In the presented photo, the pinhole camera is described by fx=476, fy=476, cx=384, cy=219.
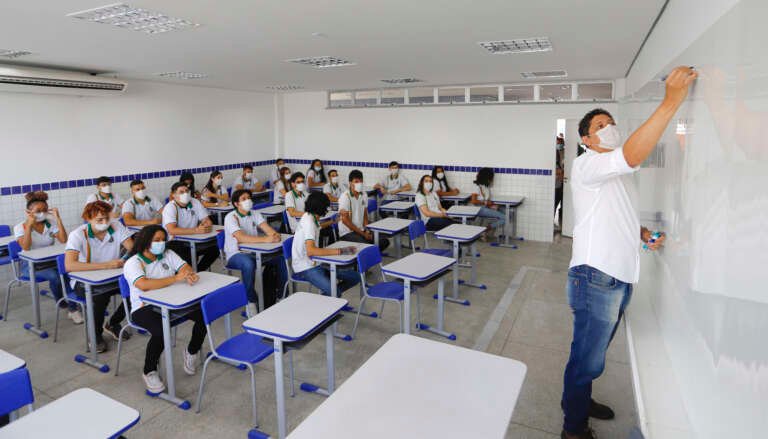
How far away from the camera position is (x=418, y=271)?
4203mm

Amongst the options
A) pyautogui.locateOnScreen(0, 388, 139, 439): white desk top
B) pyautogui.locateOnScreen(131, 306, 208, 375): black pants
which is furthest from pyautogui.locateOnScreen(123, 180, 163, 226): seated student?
pyautogui.locateOnScreen(0, 388, 139, 439): white desk top

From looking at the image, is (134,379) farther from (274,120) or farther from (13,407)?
(274,120)

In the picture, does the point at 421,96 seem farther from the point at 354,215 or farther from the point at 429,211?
the point at 354,215

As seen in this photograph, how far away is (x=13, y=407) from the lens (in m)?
2.17

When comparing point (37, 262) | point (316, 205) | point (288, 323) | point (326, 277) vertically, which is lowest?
point (326, 277)

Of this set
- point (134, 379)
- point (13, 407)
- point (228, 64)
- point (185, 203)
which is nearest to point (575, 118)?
point (228, 64)

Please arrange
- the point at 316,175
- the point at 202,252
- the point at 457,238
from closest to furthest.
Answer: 1. the point at 457,238
2. the point at 202,252
3. the point at 316,175

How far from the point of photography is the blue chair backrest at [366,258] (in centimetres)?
455

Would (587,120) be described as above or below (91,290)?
above

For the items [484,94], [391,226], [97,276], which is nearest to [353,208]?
[391,226]

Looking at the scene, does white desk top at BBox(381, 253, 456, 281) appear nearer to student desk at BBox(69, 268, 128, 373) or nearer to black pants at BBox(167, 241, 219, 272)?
student desk at BBox(69, 268, 128, 373)

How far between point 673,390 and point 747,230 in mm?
1268

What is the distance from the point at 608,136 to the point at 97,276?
13.2 feet

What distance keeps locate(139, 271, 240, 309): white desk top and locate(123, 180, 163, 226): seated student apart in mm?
3251
